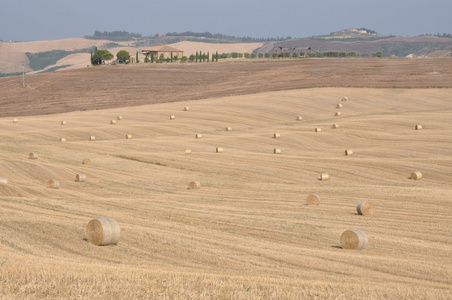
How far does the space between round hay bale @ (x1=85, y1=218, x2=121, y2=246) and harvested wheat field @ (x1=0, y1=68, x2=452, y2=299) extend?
0.24 metres

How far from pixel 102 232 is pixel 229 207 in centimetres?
1221

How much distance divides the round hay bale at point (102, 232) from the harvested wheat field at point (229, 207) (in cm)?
24

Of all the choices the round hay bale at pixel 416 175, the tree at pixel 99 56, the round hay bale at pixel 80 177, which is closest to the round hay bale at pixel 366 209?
the round hay bale at pixel 416 175

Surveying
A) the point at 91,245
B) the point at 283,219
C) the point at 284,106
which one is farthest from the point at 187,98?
the point at 91,245

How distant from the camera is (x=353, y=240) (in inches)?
865

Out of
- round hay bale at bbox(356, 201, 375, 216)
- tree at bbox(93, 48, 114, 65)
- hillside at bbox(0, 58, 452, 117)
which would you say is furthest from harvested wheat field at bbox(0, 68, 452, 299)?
tree at bbox(93, 48, 114, 65)

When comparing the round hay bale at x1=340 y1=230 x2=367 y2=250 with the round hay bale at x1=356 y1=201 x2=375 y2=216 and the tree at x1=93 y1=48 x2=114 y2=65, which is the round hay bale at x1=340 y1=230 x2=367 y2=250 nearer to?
the round hay bale at x1=356 y1=201 x2=375 y2=216

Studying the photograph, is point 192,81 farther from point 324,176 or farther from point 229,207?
point 229,207

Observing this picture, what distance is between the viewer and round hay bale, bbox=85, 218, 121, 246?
19.9 meters

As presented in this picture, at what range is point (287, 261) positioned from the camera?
19.9 metres

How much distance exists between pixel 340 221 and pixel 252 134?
1182 inches

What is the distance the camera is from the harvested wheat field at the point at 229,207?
613 inches

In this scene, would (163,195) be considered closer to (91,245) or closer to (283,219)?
(283,219)

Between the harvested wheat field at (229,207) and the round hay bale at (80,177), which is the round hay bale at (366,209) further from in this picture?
the round hay bale at (80,177)
